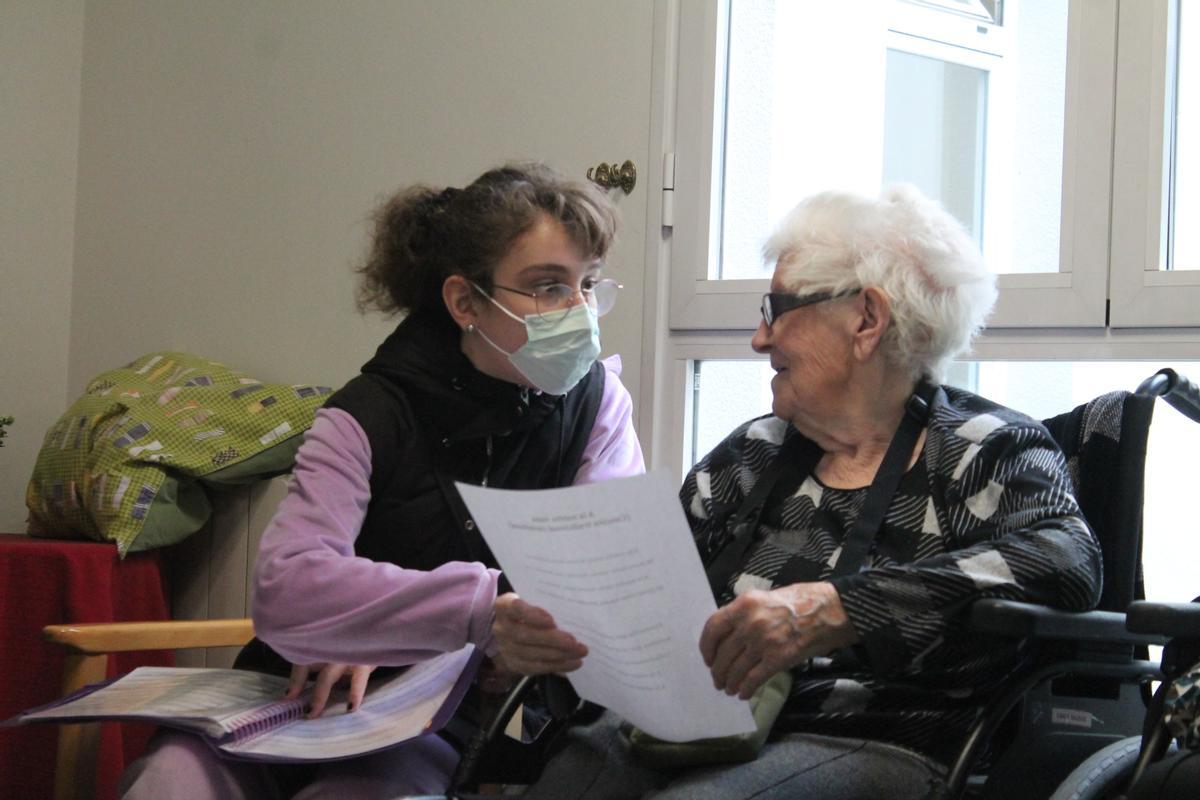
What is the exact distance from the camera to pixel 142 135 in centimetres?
384

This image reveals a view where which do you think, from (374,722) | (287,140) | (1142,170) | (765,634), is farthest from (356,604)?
(287,140)

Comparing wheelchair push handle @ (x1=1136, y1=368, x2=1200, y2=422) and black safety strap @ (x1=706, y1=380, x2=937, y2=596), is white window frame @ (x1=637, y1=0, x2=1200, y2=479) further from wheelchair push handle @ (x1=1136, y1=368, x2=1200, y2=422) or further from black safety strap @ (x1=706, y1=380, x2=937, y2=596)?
black safety strap @ (x1=706, y1=380, x2=937, y2=596)

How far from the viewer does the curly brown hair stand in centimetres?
195

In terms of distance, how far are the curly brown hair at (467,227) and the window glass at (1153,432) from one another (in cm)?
80

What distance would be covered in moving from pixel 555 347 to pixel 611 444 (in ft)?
0.71

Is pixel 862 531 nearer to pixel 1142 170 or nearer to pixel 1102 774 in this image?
pixel 1102 774

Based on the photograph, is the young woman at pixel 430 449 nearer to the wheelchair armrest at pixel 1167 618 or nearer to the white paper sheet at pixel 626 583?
the white paper sheet at pixel 626 583

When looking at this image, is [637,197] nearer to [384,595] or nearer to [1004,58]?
[1004,58]

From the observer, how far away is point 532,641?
1365 millimetres

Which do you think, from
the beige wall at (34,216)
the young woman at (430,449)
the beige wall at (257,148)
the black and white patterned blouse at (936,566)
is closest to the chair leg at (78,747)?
the young woman at (430,449)

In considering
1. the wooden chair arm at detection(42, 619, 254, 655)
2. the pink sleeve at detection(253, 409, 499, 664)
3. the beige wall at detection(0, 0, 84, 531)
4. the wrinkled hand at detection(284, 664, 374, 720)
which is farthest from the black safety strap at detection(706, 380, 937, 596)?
the beige wall at detection(0, 0, 84, 531)

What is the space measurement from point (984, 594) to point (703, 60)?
1.59 m

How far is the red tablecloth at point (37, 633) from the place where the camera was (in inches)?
113

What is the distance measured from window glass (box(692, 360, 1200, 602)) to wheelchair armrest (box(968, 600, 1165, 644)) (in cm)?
82
